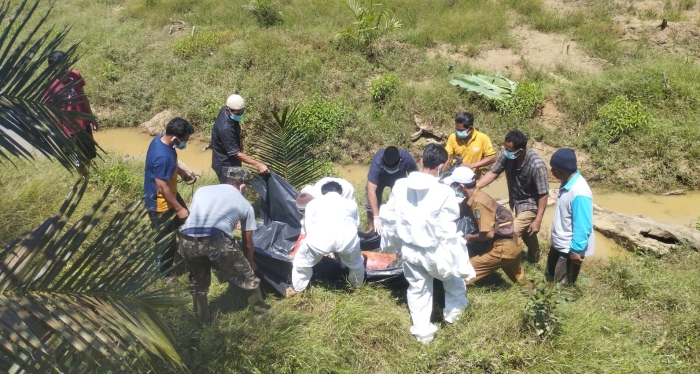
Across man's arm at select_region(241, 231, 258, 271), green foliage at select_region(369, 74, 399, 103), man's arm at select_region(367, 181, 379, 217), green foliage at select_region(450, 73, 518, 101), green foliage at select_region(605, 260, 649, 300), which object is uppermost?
green foliage at select_region(450, 73, 518, 101)

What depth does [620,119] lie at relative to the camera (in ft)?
25.8

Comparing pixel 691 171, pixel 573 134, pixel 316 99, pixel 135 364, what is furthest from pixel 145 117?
pixel 691 171

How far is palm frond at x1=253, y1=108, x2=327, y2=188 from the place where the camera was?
18.8 feet

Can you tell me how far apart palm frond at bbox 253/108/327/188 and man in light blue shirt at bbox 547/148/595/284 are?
2.49m

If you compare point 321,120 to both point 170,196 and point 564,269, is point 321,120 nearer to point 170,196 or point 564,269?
point 170,196

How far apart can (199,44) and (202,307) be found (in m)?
8.13

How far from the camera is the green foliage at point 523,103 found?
8.46 m

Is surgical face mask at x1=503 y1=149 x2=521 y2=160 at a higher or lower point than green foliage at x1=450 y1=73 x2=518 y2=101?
lower

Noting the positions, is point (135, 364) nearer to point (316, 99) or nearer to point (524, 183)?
point (524, 183)

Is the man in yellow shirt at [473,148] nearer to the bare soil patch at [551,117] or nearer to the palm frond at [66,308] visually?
the bare soil patch at [551,117]

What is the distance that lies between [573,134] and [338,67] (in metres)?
4.06

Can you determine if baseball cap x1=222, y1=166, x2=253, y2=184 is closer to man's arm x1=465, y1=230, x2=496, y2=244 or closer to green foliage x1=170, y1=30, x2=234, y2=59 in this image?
man's arm x1=465, y1=230, x2=496, y2=244

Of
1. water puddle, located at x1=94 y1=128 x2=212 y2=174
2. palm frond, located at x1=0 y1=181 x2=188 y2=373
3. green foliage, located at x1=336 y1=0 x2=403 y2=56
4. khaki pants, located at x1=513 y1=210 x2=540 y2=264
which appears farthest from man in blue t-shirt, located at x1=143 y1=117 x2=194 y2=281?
green foliage, located at x1=336 y1=0 x2=403 y2=56

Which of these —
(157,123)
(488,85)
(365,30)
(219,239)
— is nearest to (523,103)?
(488,85)
